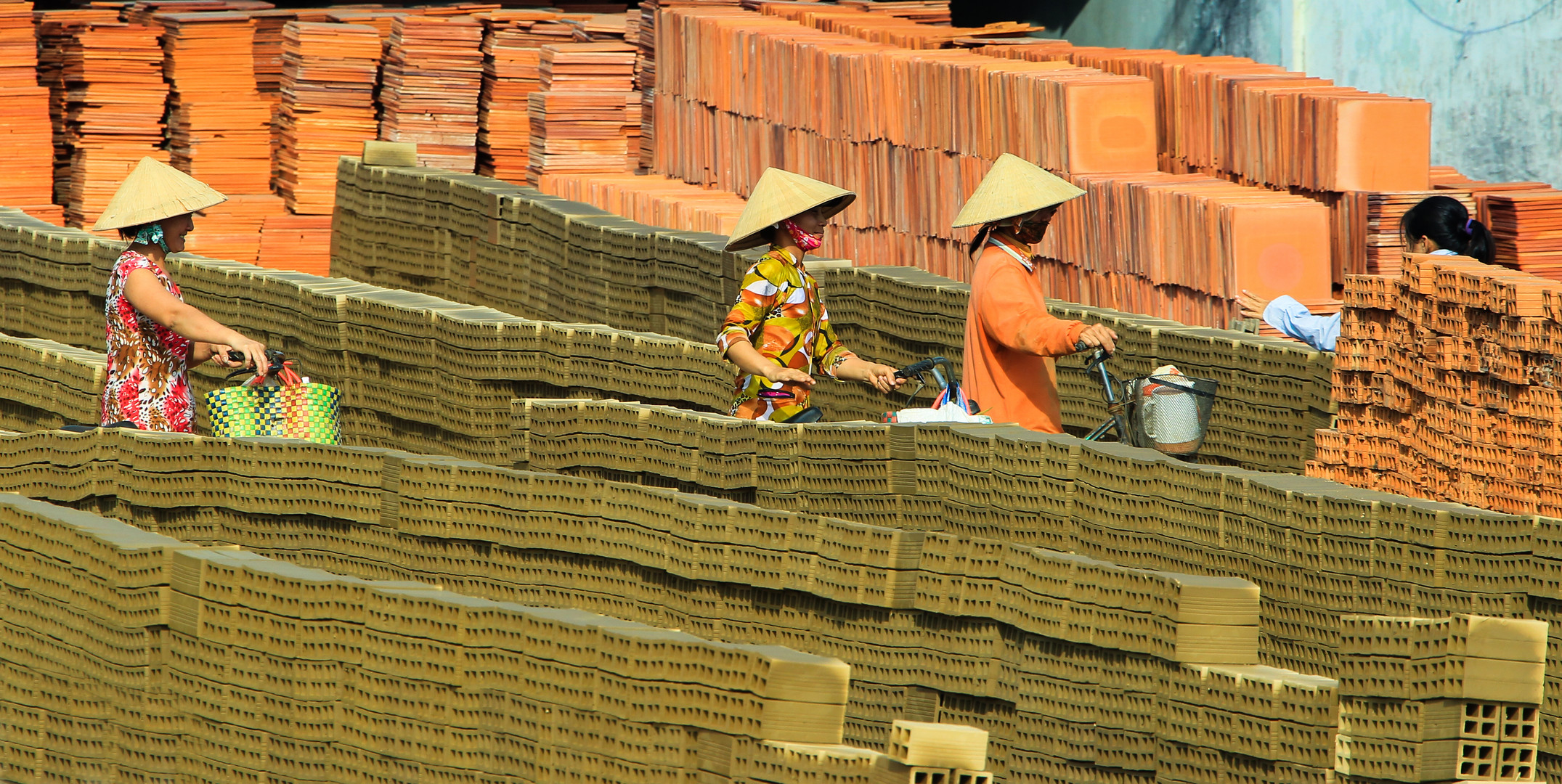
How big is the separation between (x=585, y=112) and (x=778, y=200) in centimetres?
858

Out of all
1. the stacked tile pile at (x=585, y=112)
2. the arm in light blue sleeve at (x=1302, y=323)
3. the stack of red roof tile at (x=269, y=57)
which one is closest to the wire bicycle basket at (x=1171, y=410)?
the arm in light blue sleeve at (x=1302, y=323)

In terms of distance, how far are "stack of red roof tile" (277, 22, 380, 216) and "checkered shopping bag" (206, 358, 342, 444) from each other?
8262 millimetres

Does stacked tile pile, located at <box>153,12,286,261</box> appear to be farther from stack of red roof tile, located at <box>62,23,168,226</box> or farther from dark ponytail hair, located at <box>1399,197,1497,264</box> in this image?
dark ponytail hair, located at <box>1399,197,1497,264</box>

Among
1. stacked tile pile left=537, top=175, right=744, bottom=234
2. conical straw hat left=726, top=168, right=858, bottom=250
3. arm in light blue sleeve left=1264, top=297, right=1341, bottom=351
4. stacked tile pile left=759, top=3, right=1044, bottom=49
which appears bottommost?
arm in light blue sleeve left=1264, top=297, right=1341, bottom=351

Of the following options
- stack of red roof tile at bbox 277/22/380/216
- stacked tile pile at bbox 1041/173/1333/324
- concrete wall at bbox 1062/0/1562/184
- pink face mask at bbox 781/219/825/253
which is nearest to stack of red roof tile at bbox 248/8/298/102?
stack of red roof tile at bbox 277/22/380/216

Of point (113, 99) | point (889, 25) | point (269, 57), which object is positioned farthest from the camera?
point (269, 57)

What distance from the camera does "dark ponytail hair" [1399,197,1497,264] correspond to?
28.6 feet

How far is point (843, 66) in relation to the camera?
13133 mm

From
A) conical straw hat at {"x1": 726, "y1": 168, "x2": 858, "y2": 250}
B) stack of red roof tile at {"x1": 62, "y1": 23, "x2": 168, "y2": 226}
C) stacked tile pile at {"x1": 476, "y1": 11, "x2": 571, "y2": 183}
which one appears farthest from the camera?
stack of red roof tile at {"x1": 62, "y1": 23, "x2": 168, "y2": 226}

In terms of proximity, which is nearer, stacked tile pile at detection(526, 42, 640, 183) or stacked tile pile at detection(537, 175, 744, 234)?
stacked tile pile at detection(537, 175, 744, 234)

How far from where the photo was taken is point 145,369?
25.6 ft

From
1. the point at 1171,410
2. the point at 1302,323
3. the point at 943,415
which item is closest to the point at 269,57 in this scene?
the point at 1302,323

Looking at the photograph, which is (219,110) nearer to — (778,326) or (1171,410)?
(778,326)

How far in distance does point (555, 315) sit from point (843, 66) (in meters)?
2.56
